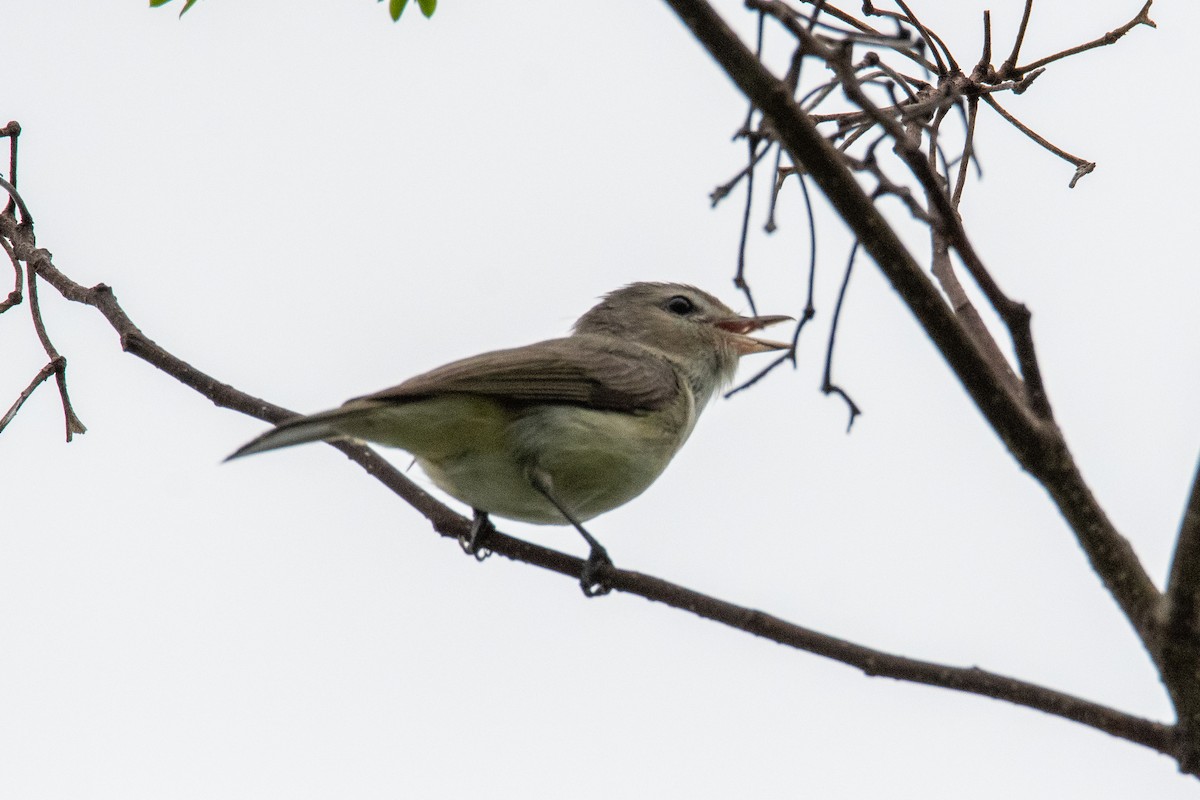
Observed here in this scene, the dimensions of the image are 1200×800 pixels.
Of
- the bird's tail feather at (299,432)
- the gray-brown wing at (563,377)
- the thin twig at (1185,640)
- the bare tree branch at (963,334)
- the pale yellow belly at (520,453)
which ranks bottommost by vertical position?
the thin twig at (1185,640)

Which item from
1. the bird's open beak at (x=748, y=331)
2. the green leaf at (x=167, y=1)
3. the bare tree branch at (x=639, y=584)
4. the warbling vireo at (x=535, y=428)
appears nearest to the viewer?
the bare tree branch at (x=639, y=584)

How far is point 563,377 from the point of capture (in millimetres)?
4871

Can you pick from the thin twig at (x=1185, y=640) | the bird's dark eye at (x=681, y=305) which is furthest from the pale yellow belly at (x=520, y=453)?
the thin twig at (x=1185, y=640)

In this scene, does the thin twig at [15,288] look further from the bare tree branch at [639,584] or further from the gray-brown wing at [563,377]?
the gray-brown wing at [563,377]

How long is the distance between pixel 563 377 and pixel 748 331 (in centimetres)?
179

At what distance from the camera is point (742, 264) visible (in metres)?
3.01

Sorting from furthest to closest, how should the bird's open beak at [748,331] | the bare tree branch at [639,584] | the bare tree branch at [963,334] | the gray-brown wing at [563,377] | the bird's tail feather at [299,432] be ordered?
the bird's open beak at [748,331], the gray-brown wing at [563,377], the bird's tail feather at [299,432], the bare tree branch at [639,584], the bare tree branch at [963,334]

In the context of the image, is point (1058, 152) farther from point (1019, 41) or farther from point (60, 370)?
point (60, 370)

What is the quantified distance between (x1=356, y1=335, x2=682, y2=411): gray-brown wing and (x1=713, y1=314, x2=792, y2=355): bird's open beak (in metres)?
0.54

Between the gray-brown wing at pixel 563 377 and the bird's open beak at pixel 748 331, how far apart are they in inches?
21.1

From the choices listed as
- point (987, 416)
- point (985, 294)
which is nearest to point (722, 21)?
point (985, 294)

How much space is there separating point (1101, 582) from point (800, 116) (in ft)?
3.30

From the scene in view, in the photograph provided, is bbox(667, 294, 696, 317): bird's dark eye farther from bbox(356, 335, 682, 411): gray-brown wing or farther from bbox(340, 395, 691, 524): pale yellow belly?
bbox(340, 395, 691, 524): pale yellow belly

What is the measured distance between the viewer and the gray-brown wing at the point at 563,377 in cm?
444
